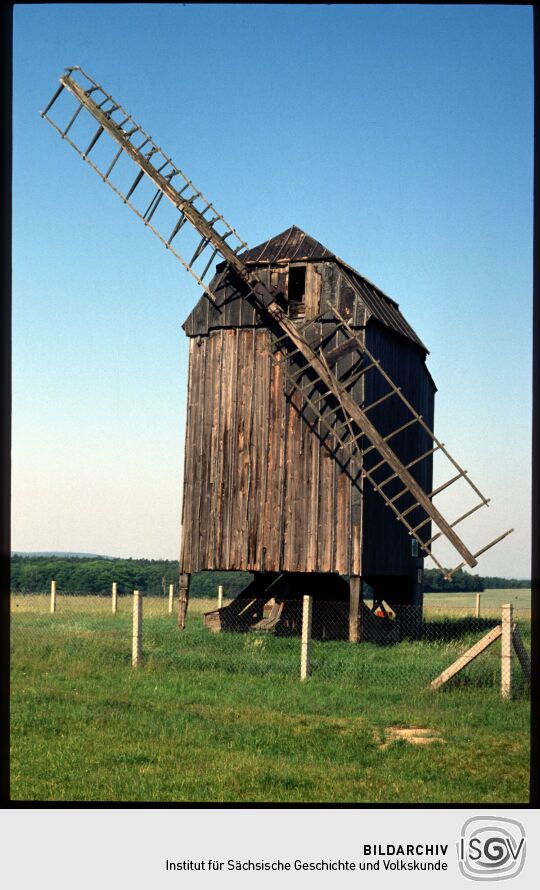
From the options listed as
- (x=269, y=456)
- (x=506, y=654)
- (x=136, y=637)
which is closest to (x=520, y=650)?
(x=506, y=654)

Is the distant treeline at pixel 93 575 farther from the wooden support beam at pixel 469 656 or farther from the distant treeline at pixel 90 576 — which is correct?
the wooden support beam at pixel 469 656

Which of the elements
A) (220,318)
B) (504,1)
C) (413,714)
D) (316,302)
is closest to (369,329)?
(316,302)

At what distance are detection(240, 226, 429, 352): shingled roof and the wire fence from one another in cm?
635

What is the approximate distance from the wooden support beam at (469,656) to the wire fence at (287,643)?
3 centimetres

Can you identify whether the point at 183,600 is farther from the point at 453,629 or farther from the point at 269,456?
the point at 453,629

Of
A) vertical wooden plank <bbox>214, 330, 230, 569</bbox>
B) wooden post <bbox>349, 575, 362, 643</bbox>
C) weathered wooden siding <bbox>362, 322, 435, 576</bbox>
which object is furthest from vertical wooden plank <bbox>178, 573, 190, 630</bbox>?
weathered wooden siding <bbox>362, 322, 435, 576</bbox>

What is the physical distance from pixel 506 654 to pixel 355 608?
7.21 metres

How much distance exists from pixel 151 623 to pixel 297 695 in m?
11.1

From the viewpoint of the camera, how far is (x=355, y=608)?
22.0m

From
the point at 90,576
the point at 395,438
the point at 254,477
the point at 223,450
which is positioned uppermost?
the point at 395,438

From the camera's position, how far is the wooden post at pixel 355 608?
21953mm

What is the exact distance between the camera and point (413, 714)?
14.1 metres

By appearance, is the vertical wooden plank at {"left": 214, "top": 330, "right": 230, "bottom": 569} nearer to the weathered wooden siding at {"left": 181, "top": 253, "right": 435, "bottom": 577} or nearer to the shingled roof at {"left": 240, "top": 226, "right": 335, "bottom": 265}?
the weathered wooden siding at {"left": 181, "top": 253, "right": 435, "bottom": 577}
